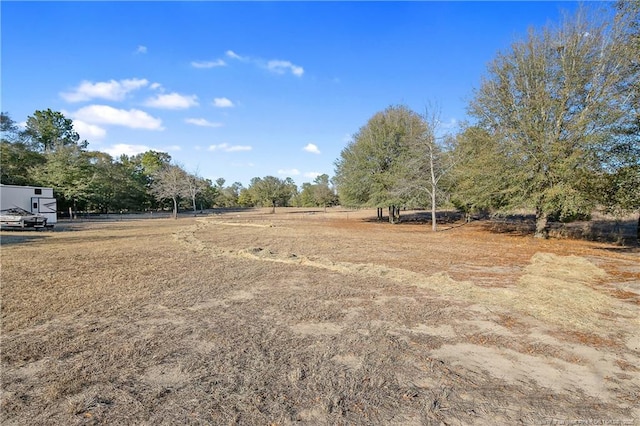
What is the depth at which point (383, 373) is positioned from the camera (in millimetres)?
3203

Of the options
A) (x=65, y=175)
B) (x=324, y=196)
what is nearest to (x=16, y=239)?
(x=65, y=175)

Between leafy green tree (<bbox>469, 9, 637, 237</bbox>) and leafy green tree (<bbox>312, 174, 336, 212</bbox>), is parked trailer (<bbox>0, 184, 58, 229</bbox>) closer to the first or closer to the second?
leafy green tree (<bbox>469, 9, 637, 237</bbox>)

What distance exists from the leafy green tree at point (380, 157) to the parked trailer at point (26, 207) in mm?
22842

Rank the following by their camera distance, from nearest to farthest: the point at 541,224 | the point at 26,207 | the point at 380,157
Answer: the point at 541,224
the point at 26,207
the point at 380,157

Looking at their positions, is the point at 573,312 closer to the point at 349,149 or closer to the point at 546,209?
the point at 546,209

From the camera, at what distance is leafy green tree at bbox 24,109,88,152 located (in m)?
43.9

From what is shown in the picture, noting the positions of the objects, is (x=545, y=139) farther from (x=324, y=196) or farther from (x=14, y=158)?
(x=324, y=196)

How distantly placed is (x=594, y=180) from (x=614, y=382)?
13354mm

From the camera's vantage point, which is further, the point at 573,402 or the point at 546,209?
the point at 546,209

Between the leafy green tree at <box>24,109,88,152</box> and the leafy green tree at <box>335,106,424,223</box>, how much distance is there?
1610 inches

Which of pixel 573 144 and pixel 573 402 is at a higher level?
pixel 573 144

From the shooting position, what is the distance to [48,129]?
46.0m

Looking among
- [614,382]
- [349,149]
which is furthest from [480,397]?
[349,149]

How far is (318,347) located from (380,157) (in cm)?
2455
